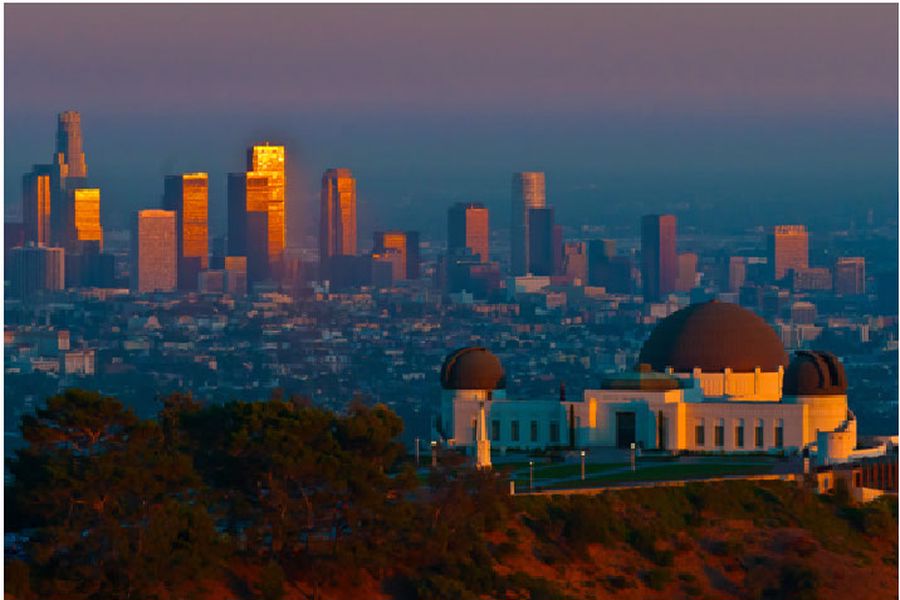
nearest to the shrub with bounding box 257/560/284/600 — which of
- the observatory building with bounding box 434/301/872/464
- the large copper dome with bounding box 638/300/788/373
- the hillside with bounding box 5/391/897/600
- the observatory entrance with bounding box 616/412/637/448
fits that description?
the hillside with bounding box 5/391/897/600

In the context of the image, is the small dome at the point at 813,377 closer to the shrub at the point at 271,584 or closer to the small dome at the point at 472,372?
A: the small dome at the point at 472,372

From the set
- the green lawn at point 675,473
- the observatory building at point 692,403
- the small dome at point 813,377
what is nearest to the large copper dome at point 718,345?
the observatory building at point 692,403

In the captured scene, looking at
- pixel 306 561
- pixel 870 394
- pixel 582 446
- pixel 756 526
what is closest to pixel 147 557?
pixel 306 561

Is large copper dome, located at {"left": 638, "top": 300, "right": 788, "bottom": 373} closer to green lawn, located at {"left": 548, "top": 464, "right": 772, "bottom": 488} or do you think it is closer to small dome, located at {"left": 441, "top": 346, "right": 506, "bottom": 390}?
→ small dome, located at {"left": 441, "top": 346, "right": 506, "bottom": 390}

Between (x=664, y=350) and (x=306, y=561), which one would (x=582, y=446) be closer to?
(x=664, y=350)

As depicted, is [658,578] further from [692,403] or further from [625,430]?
[692,403]

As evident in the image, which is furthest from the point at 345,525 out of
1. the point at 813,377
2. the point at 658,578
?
the point at 813,377
